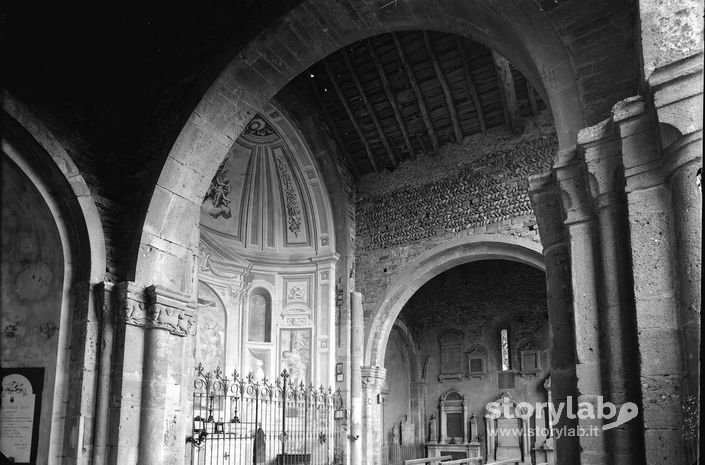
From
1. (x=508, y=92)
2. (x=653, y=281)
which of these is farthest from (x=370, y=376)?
(x=653, y=281)

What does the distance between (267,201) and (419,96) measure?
138 inches

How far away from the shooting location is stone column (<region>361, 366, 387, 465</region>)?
38.0 ft

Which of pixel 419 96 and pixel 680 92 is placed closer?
pixel 680 92

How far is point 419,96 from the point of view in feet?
37.2

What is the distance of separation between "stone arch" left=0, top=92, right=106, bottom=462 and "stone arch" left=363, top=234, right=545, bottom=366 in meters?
6.52

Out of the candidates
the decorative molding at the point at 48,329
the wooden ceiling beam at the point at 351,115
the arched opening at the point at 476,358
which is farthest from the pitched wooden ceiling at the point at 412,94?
the decorative molding at the point at 48,329

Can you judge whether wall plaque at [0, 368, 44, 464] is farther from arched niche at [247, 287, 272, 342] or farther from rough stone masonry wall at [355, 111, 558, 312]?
rough stone masonry wall at [355, 111, 558, 312]

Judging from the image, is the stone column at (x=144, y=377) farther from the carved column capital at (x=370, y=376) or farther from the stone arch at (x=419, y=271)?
the stone arch at (x=419, y=271)

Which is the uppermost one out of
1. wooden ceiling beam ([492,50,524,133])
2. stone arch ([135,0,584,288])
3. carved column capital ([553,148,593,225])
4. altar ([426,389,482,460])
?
wooden ceiling beam ([492,50,524,133])

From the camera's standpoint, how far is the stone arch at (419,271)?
36.8 ft

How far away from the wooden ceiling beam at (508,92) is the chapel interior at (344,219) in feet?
0.16

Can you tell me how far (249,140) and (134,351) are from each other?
6369mm

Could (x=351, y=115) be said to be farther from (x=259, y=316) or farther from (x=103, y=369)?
(x=103, y=369)

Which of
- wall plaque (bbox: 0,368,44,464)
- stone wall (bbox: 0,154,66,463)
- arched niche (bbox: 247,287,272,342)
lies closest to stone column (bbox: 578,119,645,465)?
stone wall (bbox: 0,154,66,463)
